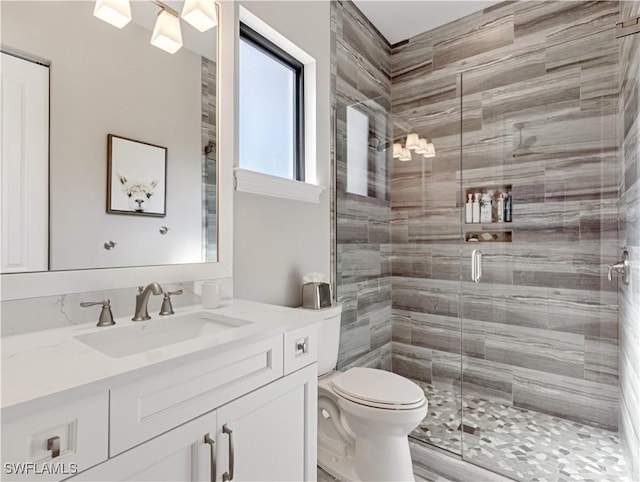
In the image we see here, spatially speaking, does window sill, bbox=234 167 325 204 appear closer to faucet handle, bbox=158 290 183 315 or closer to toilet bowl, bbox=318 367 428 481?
faucet handle, bbox=158 290 183 315

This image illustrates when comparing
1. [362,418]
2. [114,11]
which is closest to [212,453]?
[362,418]

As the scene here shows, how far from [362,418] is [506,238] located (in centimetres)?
138

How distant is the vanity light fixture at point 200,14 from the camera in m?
1.30

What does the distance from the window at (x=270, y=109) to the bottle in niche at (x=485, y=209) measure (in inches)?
46.4

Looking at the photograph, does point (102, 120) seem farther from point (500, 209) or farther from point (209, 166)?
point (500, 209)

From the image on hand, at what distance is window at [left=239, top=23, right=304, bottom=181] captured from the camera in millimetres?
1715

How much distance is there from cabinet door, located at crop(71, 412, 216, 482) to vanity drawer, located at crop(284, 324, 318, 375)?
281 millimetres

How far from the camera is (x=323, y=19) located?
2.08 m

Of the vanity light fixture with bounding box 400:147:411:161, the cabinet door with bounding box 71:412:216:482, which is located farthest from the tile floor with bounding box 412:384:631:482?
the vanity light fixture with bounding box 400:147:411:161

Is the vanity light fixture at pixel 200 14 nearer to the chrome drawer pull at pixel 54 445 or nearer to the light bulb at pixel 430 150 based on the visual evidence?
the chrome drawer pull at pixel 54 445

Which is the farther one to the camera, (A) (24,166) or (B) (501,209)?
(B) (501,209)

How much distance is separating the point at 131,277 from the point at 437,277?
1988 mm

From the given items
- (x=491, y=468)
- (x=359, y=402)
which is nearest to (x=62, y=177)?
(x=359, y=402)

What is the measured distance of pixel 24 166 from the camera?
3.10 feet
